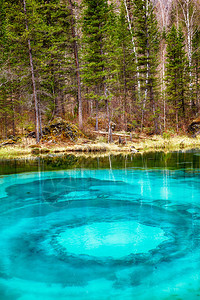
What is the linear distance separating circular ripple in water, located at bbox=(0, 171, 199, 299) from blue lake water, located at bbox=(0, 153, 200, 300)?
0.04 ft

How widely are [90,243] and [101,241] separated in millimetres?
179

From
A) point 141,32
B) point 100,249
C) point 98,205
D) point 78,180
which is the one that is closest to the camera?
point 100,249

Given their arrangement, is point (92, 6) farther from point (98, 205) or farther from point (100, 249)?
point (100, 249)

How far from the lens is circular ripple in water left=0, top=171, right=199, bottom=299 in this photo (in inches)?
118

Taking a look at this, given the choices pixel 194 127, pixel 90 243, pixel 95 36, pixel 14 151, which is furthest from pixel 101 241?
pixel 194 127

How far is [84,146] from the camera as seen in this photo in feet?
62.1

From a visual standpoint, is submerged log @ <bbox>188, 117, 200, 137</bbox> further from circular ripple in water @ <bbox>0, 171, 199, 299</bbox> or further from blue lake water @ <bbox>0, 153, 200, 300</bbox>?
circular ripple in water @ <bbox>0, 171, 199, 299</bbox>

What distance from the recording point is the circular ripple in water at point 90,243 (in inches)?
118

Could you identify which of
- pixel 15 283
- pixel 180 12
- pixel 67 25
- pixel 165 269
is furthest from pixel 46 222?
pixel 180 12

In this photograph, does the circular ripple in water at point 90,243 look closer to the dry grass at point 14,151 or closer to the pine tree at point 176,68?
the dry grass at point 14,151

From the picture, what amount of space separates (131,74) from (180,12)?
61.4ft

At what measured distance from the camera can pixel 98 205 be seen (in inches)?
244

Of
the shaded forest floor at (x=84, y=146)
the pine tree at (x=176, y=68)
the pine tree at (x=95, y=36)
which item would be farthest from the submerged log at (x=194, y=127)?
the pine tree at (x=95, y=36)

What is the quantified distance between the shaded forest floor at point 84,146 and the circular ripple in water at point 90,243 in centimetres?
1110
